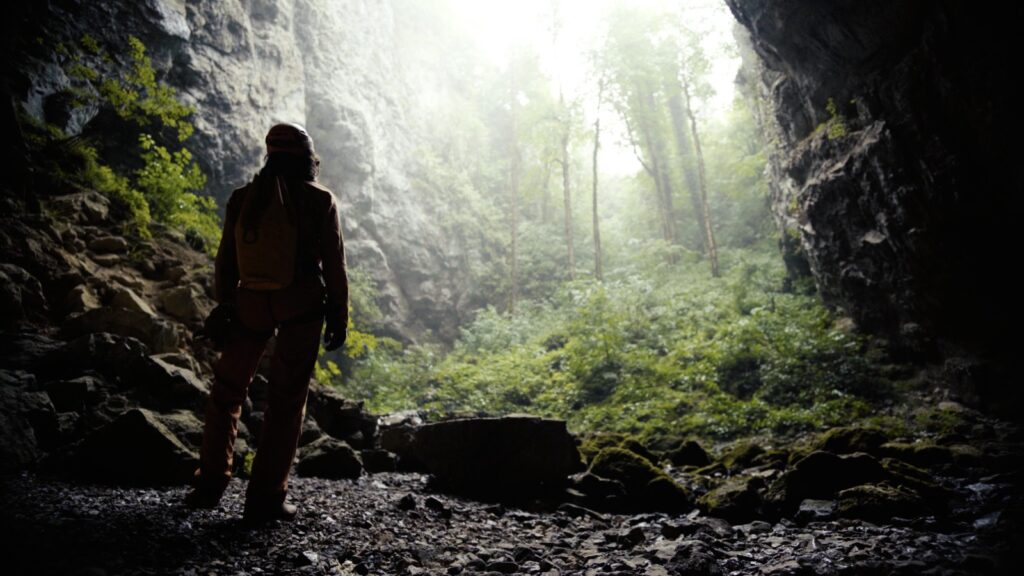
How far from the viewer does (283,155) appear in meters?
3.26

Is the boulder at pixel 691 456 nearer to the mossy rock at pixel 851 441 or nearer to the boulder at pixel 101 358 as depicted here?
the mossy rock at pixel 851 441

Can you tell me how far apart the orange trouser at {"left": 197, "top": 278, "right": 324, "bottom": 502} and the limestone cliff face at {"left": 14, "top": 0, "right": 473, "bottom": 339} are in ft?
22.9

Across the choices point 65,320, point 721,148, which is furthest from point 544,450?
point 721,148

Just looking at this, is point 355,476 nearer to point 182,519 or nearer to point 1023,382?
point 182,519

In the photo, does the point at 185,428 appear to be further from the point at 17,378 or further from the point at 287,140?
the point at 287,140

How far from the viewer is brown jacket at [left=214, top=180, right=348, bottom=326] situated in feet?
10.4

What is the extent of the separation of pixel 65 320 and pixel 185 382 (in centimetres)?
141

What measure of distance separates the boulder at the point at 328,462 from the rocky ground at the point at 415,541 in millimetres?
790

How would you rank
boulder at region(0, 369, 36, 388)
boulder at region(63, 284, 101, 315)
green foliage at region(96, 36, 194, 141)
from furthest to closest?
green foliage at region(96, 36, 194, 141)
boulder at region(63, 284, 101, 315)
boulder at region(0, 369, 36, 388)

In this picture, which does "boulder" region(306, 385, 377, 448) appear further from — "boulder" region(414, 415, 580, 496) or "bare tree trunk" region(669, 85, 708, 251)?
"bare tree trunk" region(669, 85, 708, 251)

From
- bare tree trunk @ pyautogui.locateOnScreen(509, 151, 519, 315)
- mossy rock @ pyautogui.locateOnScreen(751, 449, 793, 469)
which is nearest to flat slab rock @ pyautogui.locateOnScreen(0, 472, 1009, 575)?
mossy rock @ pyautogui.locateOnScreen(751, 449, 793, 469)

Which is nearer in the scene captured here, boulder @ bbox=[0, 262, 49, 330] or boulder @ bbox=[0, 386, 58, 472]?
boulder @ bbox=[0, 386, 58, 472]

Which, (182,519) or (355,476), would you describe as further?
(355,476)

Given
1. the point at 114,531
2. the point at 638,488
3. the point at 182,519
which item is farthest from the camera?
the point at 638,488
